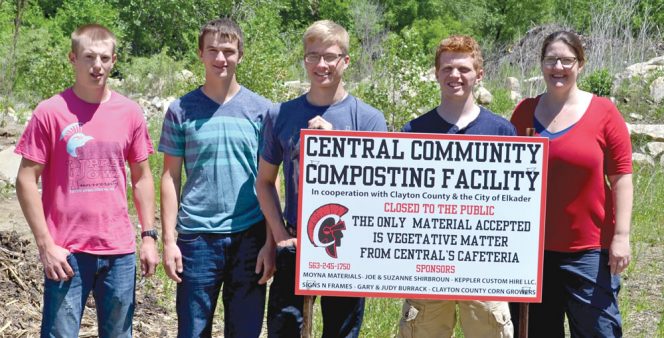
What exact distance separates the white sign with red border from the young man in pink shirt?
875mm

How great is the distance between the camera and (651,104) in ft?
56.1

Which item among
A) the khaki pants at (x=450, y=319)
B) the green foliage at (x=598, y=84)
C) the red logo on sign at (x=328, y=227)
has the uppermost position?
the green foliage at (x=598, y=84)

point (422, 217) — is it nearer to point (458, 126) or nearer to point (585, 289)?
point (458, 126)

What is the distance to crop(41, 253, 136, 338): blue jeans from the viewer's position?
420 centimetres

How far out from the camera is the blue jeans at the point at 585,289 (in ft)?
14.4

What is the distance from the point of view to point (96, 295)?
434cm

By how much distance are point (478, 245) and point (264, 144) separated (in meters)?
1.15

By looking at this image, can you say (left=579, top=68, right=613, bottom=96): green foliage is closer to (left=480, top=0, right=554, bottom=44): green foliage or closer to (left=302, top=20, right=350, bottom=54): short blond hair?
(left=302, top=20, right=350, bottom=54): short blond hair

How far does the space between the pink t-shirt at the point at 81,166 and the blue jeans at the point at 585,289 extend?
2.13 m

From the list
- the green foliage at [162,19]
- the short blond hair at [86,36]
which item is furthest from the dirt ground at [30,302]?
the green foliage at [162,19]

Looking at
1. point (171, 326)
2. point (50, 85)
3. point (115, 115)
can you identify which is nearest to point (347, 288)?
point (115, 115)

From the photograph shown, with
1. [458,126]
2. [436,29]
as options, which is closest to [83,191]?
[458,126]

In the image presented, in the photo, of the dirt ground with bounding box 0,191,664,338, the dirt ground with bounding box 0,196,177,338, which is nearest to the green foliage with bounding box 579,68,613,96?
the dirt ground with bounding box 0,191,664,338

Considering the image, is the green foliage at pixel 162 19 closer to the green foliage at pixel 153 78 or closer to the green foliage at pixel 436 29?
the green foliage at pixel 436 29
